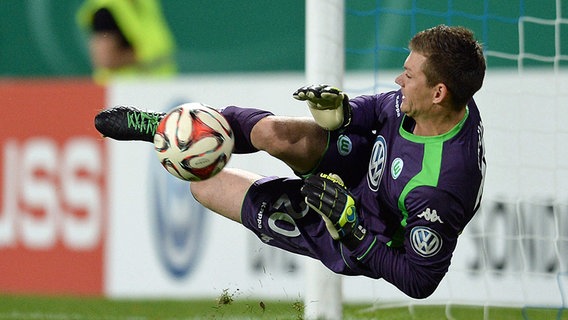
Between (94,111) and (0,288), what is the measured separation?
159 centimetres

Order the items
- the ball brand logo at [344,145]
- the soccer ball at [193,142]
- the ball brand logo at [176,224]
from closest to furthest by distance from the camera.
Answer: the soccer ball at [193,142] → the ball brand logo at [344,145] → the ball brand logo at [176,224]

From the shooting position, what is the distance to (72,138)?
9531mm

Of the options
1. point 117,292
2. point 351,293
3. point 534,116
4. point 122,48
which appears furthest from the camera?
point 122,48

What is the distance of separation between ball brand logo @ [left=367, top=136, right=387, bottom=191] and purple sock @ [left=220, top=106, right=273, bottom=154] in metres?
0.55

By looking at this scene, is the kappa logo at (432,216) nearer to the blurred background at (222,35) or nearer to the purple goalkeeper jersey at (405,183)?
the purple goalkeeper jersey at (405,183)

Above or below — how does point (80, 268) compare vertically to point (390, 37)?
below

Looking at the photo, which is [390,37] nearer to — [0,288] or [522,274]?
[522,274]

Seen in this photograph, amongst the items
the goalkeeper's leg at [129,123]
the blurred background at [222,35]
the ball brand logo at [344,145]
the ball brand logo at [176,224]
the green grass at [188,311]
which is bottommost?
the green grass at [188,311]

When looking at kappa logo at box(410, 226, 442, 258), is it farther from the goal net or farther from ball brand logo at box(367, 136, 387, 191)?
the goal net

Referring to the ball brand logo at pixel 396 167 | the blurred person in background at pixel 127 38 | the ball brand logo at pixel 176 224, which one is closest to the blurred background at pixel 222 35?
the blurred person in background at pixel 127 38

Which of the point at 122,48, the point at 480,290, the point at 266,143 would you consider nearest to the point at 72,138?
the point at 122,48

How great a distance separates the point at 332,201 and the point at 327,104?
434 mm

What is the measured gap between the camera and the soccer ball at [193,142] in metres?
→ 5.39

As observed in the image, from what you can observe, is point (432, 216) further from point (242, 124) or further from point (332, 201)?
point (242, 124)
